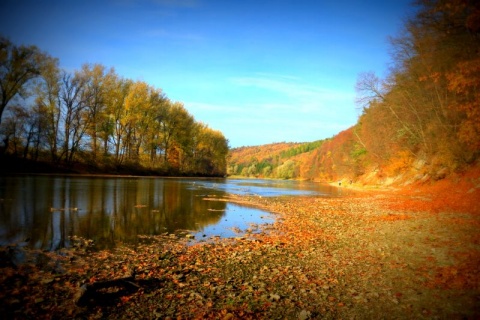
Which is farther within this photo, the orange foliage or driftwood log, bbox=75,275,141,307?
the orange foliage

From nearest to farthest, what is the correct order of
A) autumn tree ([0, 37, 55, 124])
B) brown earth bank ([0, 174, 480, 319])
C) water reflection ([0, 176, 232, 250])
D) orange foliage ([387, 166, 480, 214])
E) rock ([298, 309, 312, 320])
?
rock ([298, 309, 312, 320])
brown earth bank ([0, 174, 480, 319])
water reflection ([0, 176, 232, 250])
orange foliage ([387, 166, 480, 214])
autumn tree ([0, 37, 55, 124])

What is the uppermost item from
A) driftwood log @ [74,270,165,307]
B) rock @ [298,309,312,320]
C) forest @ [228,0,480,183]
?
forest @ [228,0,480,183]

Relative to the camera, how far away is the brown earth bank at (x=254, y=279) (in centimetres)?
503

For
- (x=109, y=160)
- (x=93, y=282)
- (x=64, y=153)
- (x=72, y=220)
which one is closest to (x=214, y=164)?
(x=109, y=160)

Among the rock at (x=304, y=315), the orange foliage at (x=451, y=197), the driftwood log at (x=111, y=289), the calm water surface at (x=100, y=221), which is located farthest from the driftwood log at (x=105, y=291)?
the orange foliage at (x=451, y=197)

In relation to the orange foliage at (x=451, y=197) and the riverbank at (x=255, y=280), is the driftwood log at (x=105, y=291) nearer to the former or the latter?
the riverbank at (x=255, y=280)

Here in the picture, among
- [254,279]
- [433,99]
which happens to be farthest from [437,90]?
[254,279]

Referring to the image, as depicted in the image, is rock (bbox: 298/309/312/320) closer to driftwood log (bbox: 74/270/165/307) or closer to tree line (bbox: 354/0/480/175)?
driftwood log (bbox: 74/270/165/307)

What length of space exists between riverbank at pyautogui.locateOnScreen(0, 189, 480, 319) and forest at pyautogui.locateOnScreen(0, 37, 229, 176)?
4093cm

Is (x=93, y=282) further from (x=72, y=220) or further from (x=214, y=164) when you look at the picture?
(x=214, y=164)

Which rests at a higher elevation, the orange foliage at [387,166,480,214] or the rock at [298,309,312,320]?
the orange foliage at [387,166,480,214]

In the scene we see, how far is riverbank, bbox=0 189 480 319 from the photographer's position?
16.5ft

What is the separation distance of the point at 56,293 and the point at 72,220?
7.98 metres

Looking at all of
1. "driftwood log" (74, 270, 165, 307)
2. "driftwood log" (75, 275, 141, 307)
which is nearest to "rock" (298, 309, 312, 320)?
"driftwood log" (74, 270, 165, 307)
